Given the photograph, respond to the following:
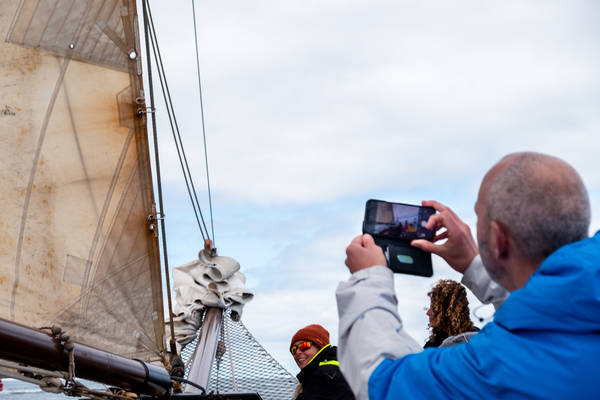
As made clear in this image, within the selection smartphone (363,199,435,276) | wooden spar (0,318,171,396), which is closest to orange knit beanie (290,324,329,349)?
wooden spar (0,318,171,396)

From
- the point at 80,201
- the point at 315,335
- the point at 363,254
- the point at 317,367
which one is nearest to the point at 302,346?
the point at 315,335

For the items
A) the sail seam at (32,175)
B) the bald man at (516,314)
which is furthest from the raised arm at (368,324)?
the sail seam at (32,175)

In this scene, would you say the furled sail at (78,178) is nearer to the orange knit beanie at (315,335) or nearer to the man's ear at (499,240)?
the orange knit beanie at (315,335)

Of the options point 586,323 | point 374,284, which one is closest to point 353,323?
point 374,284

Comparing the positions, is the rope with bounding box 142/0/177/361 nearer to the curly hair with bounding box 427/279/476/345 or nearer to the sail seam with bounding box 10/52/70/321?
the sail seam with bounding box 10/52/70/321

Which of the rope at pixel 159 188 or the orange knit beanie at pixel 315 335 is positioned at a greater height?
the rope at pixel 159 188

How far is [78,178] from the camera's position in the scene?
446 centimetres

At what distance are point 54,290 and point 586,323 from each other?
11.2ft

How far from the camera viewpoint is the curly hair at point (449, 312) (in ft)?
12.7

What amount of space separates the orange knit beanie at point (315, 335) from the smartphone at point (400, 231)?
335cm

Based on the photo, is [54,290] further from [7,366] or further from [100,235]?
[7,366]

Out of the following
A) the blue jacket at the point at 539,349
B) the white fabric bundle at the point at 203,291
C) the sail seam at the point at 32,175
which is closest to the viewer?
the blue jacket at the point at 539,349

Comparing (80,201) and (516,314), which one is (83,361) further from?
(516,314)

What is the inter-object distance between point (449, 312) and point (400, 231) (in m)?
2.44
